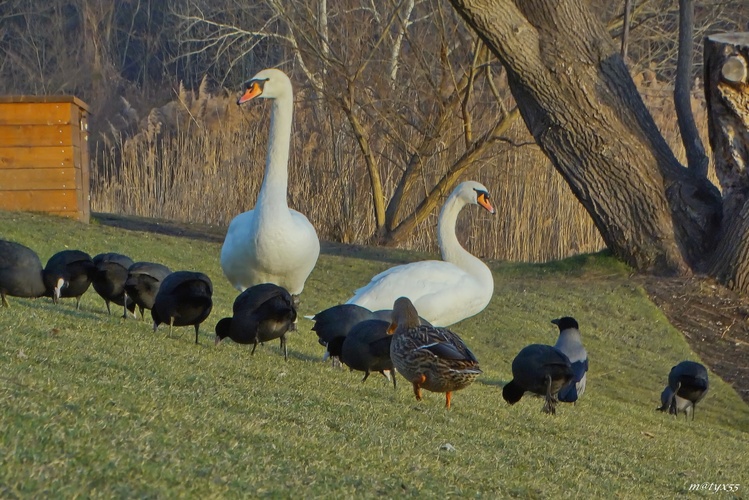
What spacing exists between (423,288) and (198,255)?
5314 mm

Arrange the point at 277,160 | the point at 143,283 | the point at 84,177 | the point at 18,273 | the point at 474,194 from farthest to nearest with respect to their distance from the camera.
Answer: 1. the point at 84,177
2. the point at 474,194
3. the point at 277,160
4. the point at 143,283
5. the point at 18,273

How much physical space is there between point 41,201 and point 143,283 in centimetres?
838

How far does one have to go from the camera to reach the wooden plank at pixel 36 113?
14.5 m

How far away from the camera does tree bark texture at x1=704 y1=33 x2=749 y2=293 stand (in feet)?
39.3

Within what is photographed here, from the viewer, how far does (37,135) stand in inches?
571

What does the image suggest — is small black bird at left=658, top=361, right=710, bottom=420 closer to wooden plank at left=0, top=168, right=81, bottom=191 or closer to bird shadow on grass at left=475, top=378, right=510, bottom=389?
bird shadow on grass at left=475, top=378, right=510, bottom=389

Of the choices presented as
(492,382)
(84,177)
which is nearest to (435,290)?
(492,382)

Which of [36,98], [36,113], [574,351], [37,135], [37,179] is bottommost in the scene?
[574,351]

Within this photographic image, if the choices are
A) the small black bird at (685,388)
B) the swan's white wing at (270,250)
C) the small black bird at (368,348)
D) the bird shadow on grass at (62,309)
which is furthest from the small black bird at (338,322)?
the small black bird at (685,388)

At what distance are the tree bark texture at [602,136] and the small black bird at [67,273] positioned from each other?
21.5 feet

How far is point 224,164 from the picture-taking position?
19.0m

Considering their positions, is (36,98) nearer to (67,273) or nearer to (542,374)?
(67,273)

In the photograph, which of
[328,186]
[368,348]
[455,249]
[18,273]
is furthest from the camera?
[328,186]

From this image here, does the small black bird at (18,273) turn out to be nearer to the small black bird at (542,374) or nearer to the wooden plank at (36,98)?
the small black bird at (542,374)
